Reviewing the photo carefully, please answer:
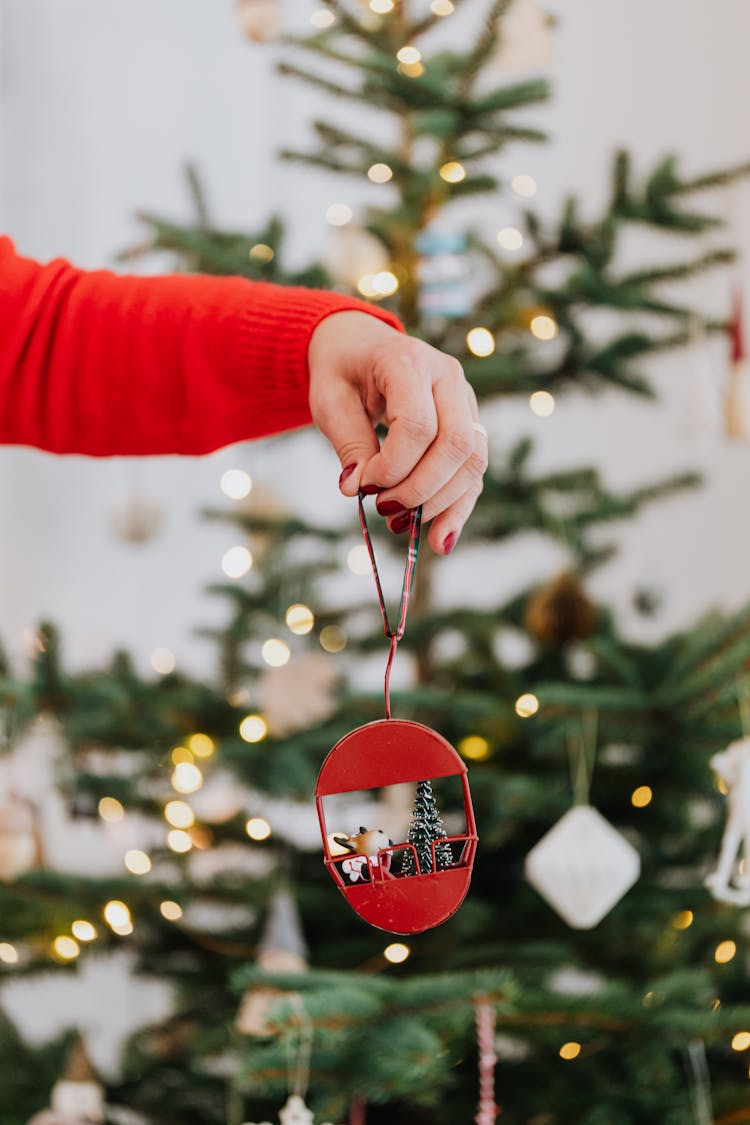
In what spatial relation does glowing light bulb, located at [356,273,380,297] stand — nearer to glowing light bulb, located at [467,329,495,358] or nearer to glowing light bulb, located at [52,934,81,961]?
glowing light bulb, located at [467,329,495,358]

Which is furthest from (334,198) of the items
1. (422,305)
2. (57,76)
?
(422,305)

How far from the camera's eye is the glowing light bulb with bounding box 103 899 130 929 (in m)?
1.15

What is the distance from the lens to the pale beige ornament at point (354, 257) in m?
1.30

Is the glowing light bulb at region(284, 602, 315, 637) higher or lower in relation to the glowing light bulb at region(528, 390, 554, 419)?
lower

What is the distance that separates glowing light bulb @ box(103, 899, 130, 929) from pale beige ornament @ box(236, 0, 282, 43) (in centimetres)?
101

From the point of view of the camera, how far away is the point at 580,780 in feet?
3.73

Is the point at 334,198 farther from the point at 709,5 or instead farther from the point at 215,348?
the point at 215,348

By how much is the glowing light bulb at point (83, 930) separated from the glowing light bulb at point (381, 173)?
84cm

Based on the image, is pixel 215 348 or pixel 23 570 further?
pixel 23 570

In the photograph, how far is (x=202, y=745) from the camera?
3.94 feet

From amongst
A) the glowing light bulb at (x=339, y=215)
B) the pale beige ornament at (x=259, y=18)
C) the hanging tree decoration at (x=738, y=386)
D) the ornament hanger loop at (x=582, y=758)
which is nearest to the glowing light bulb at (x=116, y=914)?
the ornament hanger loop at (x=582, y=758)

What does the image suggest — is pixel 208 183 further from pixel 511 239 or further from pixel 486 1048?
pixel 486 1048

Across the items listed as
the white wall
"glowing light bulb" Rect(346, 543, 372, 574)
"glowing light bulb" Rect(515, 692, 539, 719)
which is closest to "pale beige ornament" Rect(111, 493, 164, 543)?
the white wall

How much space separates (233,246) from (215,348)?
2.04ft
